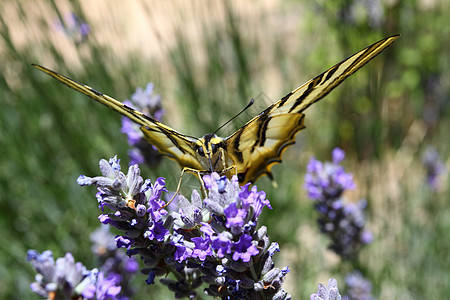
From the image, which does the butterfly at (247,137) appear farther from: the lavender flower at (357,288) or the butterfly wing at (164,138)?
the lavender flower at (357,288)

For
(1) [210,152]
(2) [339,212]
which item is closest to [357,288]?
(2) [339,212]

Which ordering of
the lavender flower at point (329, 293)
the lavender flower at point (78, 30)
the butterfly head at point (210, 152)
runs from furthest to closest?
1. the lavender flower at point (78, 30)
2. the butterfly head at point (210, 152)
3. the lavender flower at point (329, 293)

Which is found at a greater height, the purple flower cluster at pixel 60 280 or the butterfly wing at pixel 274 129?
the butterfly wing at pixel 274 129

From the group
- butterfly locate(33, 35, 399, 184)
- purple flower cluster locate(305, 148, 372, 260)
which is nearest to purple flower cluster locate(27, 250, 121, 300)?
butterfly locate(33, 35, 399, 184)

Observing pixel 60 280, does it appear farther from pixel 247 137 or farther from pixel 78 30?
pixel 78 30

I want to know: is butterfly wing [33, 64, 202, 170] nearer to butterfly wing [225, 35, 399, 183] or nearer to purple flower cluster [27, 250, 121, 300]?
butterfly wing [225, 35, 399, 183]

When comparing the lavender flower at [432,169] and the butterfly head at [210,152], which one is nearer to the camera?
the butterfly head at [210,152]

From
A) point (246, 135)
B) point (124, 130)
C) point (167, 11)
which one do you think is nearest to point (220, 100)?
point (167, 11)

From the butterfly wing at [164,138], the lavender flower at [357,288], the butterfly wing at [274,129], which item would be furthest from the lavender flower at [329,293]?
the lavender flower at [357,288]
